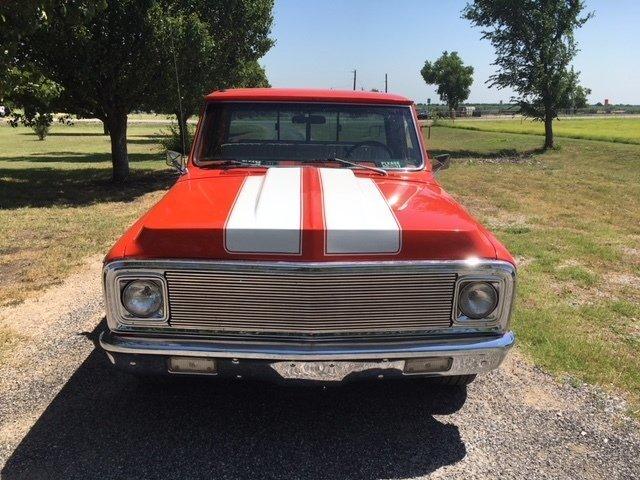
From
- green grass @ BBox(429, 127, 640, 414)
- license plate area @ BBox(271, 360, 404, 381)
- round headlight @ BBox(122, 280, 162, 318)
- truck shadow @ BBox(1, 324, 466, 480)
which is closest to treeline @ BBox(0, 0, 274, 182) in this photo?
green grass @ BBox(429, 127, 640, 414)

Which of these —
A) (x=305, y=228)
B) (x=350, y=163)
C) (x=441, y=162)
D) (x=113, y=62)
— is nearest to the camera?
(x=305, y=228)

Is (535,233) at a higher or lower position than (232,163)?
lower

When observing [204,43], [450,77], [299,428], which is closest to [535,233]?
[299,428]

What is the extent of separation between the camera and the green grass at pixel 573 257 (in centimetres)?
381

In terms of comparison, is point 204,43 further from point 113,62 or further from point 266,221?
point 266,221

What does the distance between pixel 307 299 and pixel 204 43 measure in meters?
9.89

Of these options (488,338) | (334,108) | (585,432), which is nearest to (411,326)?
(488,338)

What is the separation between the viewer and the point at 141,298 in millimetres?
2451

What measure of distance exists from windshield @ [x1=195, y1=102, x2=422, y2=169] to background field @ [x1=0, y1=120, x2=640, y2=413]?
1761 millimetres

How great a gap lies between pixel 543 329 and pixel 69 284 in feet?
14.0

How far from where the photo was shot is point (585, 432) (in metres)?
2.88

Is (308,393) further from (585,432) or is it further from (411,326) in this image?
(585,432)

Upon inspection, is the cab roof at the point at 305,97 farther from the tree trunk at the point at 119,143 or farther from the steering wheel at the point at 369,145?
the tree trunk at the point at 119,143

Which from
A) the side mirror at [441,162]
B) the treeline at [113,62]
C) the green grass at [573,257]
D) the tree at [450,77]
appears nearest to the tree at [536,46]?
the green grass at [573,257]
